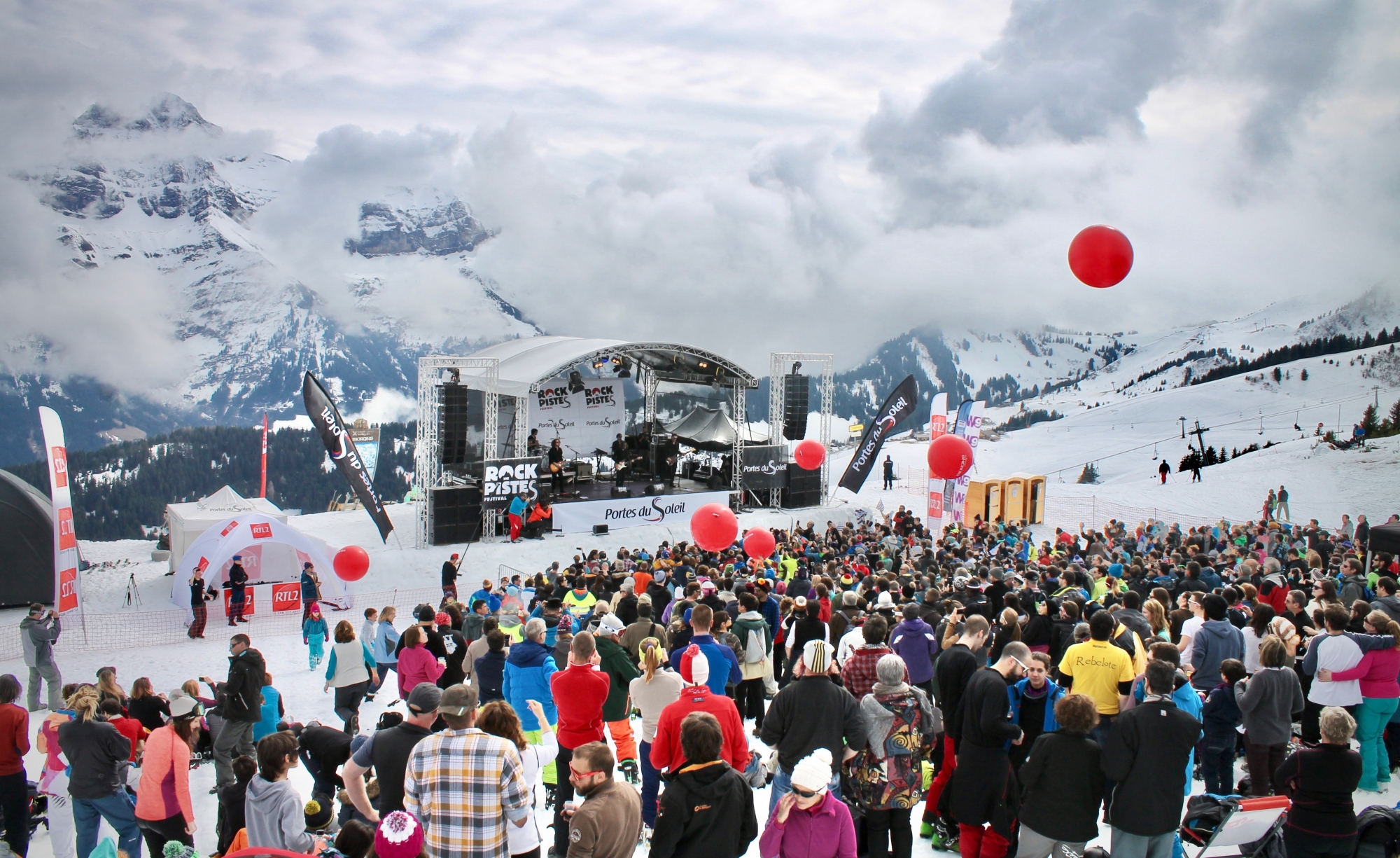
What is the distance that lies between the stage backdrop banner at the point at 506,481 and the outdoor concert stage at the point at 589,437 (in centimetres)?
2

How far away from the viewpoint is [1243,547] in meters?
13.2

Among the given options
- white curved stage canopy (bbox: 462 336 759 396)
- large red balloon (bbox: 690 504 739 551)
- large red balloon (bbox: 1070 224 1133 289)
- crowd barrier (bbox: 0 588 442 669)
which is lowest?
crowd barrier (bbox: 0 588 442 669)

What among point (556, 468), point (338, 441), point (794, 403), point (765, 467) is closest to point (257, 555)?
point (338, 441)

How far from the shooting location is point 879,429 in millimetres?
18562

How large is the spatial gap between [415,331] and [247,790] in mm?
90527

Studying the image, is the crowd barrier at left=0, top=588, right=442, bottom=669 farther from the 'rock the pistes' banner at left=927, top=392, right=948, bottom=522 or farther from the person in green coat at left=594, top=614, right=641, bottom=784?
the 'rock the pistes' banner at left=927, top=392, right=948, bottom=522

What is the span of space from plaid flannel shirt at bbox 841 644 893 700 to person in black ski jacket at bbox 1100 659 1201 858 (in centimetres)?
108

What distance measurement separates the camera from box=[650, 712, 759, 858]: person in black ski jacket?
109 inches

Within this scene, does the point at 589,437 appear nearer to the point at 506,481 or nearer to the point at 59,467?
the point at 506,481

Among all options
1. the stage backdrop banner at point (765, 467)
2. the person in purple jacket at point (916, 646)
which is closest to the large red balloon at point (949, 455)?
the person in purple jacket at point (916, 646)

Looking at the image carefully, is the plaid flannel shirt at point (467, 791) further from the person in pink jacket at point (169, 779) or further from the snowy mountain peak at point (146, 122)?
the snowy mountain peak at point (146, 122)

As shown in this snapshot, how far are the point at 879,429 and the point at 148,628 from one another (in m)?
13.9

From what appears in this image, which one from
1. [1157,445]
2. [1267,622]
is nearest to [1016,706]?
[1267,622]

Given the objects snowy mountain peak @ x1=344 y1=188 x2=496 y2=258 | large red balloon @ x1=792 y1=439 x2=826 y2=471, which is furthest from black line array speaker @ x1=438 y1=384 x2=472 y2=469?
snowy mountain peak @ x1=344 y1=188 x2=496 y2=258
